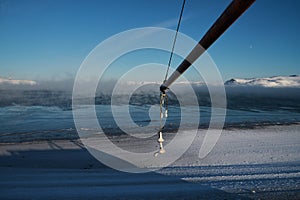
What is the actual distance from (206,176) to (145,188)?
1943 millimetres

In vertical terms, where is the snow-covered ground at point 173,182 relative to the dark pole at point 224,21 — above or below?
below

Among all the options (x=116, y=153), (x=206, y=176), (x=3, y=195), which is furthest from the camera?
(x=116, y=153)

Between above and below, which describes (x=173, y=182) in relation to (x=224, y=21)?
below

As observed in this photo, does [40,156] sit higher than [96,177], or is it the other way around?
[96,177]

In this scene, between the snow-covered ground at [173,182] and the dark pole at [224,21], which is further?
the snow-covered ground at [173,182]

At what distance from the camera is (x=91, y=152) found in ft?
35.1

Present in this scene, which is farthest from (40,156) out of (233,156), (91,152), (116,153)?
(233,156)

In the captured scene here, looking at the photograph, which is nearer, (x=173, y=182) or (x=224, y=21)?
(x=224, y=21)

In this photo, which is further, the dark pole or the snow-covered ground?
the snow-covered ground

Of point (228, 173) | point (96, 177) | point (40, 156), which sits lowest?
point (40, 156)

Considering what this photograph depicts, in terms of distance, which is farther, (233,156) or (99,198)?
(233,156)

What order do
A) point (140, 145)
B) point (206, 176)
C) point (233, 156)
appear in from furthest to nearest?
point (140, 145) → point (233, 156) → point (206, 176)

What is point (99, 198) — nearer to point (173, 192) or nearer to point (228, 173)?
point (173, 192)

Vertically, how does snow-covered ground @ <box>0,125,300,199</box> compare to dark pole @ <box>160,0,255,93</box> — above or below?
below
